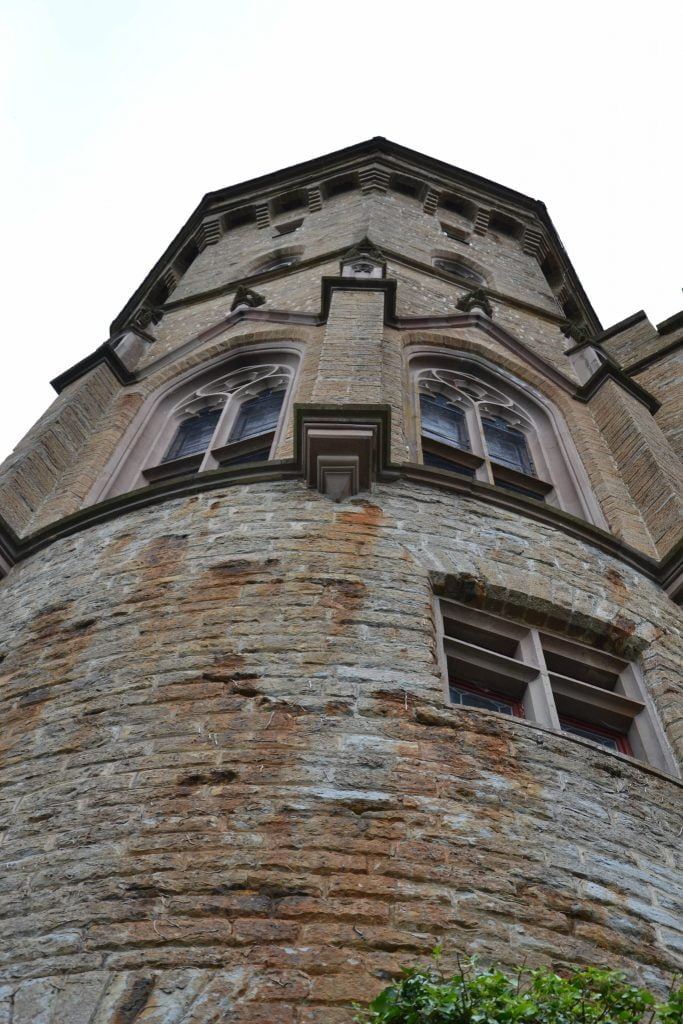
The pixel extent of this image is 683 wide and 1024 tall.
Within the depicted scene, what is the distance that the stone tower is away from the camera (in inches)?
169

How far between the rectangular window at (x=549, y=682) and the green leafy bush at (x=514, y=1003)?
8.45 feet

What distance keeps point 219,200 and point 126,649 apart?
20.0 metres

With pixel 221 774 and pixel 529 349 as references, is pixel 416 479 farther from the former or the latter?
pixel 529 349

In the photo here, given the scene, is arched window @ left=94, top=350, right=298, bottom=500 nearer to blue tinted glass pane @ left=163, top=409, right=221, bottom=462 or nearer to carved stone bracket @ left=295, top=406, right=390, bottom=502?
blue tinted glass pane @ left=163, top=409, right=221, bottom=462

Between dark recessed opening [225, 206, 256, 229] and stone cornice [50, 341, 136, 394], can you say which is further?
dark recessed opening [225, 206, 256, 229]

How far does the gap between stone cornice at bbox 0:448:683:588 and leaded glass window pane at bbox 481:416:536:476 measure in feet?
8.20

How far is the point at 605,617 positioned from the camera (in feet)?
23.8

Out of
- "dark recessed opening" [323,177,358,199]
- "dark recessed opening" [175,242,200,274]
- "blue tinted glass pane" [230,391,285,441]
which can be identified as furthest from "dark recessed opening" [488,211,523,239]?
"blue tinted glass pane" [230,391,285,441]

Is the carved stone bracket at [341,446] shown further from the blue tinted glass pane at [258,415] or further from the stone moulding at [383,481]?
the blue tinted glass pane at [258,415]

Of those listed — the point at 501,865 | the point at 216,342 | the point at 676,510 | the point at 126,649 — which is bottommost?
the point at 501,865

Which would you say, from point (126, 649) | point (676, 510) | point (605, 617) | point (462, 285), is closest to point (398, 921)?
point (126, 649)

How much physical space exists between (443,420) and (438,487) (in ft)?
11.7

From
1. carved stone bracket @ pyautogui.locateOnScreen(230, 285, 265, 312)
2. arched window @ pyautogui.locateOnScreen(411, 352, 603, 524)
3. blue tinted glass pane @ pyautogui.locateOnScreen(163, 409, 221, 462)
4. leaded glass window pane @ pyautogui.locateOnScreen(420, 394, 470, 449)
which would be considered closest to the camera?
arched window @ pyautogui.locateOnScreen(411, 352, 603, 524)

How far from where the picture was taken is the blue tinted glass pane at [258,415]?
1137 cm
